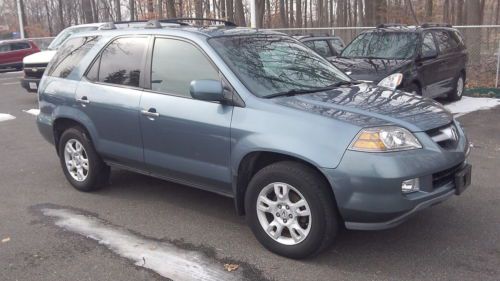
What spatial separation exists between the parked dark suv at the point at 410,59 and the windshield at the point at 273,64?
12.1 feet

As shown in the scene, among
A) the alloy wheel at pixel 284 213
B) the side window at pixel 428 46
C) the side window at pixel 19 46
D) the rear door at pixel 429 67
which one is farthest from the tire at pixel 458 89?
the side window at pixel 19 46

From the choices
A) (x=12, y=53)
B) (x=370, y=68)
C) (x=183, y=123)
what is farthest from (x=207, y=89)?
(x=12, y=53)

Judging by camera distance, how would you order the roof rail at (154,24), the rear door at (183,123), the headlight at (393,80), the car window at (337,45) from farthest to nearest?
1. the car window at (337,45)
2. the headlight at (393,80)
3. the roof rail at (154,24)
4. the rear door at (183,123)

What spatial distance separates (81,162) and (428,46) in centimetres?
710

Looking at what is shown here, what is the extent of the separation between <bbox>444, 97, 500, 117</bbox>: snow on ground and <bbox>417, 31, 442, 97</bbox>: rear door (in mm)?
Result: 554

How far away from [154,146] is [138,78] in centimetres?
69

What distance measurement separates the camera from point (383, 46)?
32.6ft

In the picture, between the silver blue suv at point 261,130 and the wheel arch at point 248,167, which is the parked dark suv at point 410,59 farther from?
the wheel arch at point 248,167

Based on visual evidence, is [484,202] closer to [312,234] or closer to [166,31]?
[312,234]

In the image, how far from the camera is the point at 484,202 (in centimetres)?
504

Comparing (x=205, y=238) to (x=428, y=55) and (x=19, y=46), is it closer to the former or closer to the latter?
(x=428, y=55)

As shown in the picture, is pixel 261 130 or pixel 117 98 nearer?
pixel 261 130

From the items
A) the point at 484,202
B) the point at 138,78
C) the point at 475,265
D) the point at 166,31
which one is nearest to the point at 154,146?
the point at 138,78

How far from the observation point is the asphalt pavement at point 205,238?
3.76 m
